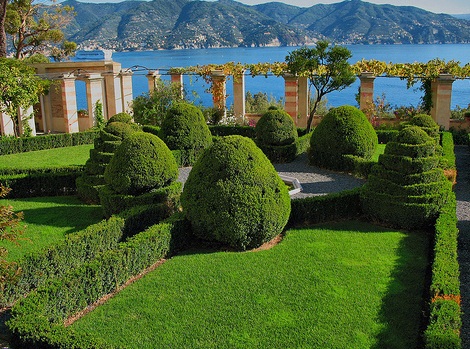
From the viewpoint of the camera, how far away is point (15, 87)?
22.4 m

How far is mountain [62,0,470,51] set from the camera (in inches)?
4643

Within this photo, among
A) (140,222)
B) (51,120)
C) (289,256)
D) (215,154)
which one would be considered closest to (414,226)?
(289,256)

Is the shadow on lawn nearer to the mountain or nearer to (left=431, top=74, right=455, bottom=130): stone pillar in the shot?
(left=431, top=74, right=455, bottom=130): stone pillar

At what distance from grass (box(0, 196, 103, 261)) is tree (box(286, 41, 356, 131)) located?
12.4 m

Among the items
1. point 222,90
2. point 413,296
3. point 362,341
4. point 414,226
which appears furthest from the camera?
point 222,90

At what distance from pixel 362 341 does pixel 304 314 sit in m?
1.01

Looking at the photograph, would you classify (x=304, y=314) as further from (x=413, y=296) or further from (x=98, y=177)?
(x=98, y=177)

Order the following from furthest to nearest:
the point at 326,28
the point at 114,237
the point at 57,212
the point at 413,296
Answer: the point at 326,28 < the point at 57,212 < the point at 114,237 < the point at 413,296

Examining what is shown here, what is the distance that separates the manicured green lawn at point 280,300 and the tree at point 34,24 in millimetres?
26771

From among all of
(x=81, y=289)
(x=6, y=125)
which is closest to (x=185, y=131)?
(x=81, y=289)

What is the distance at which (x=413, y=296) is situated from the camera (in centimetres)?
844

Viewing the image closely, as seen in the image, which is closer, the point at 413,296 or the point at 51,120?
the point at 413,296

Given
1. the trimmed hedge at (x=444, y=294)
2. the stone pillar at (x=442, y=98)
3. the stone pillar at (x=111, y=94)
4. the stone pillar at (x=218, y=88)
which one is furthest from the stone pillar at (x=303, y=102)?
the trimmed hedge at (x=444, y=294)

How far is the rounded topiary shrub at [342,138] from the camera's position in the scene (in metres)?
17.0
